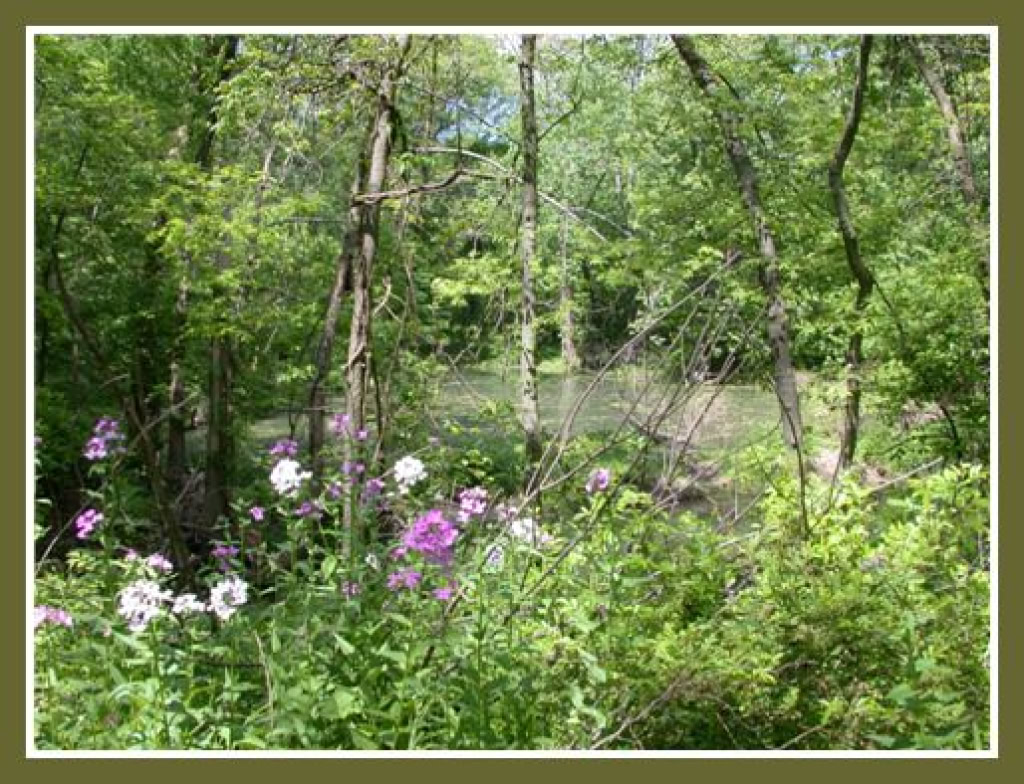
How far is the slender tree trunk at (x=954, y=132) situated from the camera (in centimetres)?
518

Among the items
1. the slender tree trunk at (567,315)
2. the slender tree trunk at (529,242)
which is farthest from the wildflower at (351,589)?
the slender tree trunk at (567,315)

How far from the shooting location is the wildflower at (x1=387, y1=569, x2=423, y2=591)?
7.59 ft

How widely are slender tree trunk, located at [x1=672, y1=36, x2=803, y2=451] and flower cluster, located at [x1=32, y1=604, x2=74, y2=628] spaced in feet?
7.19

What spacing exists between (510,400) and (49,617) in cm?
331

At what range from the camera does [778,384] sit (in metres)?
3.50

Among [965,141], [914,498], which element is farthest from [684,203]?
[914,498]

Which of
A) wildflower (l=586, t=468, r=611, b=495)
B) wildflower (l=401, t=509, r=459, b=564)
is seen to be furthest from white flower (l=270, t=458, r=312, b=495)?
wildflower (l=586, t=468, r=611, b=495)

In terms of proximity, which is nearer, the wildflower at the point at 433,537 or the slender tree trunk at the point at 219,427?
the wildflower at the point at 433,537

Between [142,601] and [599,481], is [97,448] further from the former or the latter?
A: [599,481]

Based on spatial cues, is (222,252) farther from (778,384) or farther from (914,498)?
(914,498)

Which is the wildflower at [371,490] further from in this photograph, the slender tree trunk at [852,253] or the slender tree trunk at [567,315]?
the slender tree trunk at [852,253]

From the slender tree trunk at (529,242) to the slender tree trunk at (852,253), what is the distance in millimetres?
1407

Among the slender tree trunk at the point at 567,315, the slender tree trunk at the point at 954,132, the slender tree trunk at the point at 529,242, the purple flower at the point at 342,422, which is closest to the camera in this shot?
the purple flower at the point at 342,422

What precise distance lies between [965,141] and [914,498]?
3.71 meters
